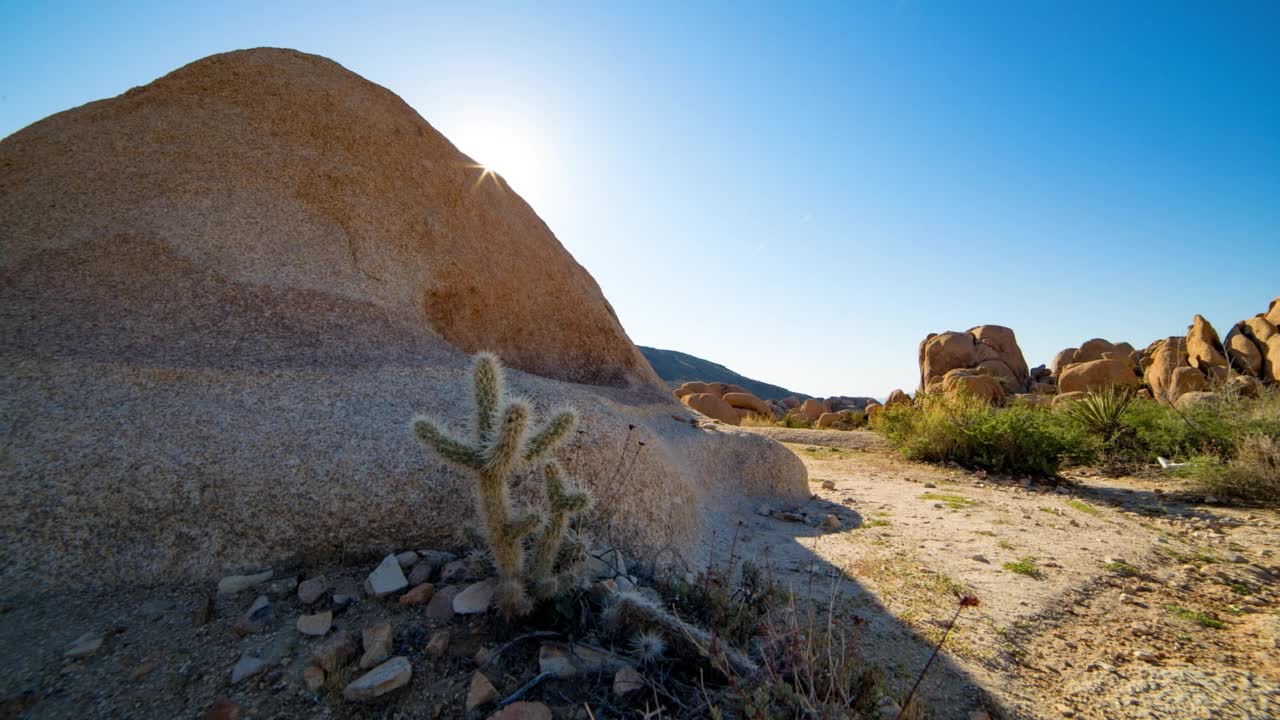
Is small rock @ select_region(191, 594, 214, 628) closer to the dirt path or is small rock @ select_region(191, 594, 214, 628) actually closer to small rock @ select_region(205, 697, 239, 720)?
small rock @ select_region(205, 697, 239, 720)

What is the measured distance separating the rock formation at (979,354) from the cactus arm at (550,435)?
3283cm

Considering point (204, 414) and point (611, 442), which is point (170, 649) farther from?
A: point (611, 442)

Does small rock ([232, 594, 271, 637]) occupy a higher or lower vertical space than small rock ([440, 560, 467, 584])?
lower

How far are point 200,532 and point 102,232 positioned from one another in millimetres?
3265

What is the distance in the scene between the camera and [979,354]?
31.6 metres

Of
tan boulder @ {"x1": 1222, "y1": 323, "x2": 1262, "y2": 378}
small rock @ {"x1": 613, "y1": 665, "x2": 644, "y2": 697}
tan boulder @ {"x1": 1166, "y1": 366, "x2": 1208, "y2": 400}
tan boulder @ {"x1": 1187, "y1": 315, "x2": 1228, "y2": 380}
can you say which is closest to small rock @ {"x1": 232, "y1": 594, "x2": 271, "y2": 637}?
small rock @ {"x1": 613, "y1": 665, "x2": 644, "y2": 697}

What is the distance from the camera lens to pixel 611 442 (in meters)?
4.07

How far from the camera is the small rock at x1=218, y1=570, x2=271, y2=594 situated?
8.41 ft

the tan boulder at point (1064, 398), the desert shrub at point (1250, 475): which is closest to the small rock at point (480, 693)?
the desert shrub at point (1250, 475)

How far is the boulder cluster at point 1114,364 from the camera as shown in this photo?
771 inches

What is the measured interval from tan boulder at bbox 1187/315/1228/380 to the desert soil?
22.3 metres

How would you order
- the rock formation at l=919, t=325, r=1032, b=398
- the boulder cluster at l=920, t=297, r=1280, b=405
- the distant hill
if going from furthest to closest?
the distant hill → the rock formation at l=919, t=325, r=1032, b=398 → the boulder cluster at l=920, t=297, r=1280, b=405

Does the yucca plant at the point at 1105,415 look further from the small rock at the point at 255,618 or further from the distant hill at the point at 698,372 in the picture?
the distant hill at the point at 698,372

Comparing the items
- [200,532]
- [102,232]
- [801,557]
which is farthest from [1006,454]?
[102,232]
